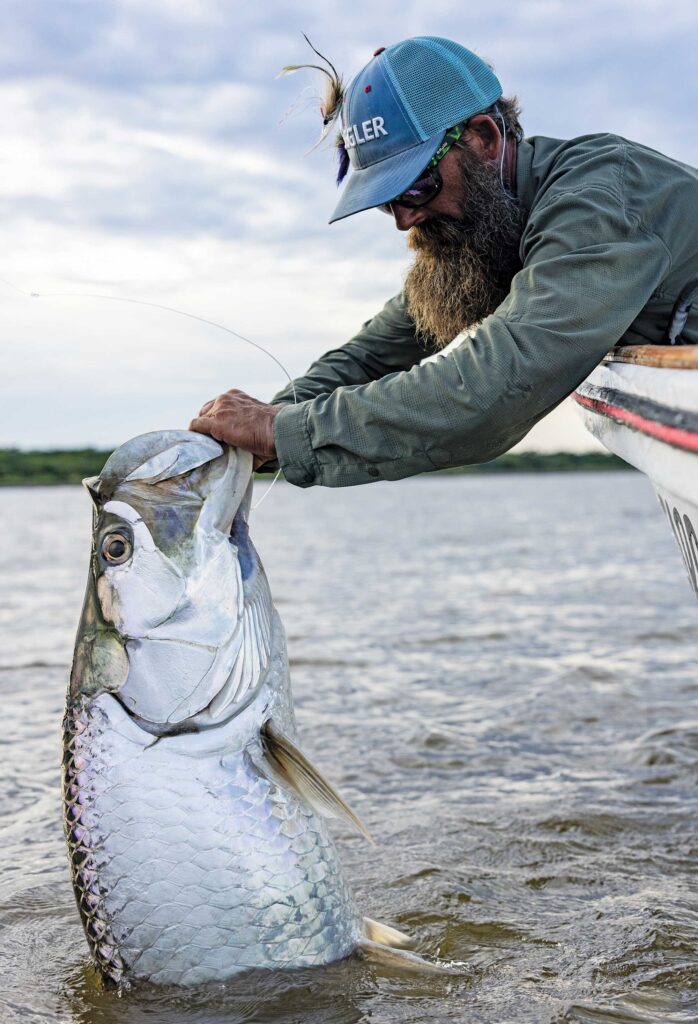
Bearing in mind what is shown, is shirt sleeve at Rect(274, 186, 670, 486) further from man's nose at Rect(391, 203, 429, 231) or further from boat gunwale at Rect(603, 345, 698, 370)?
man's nose at Rect(391, 203, 429, 231)

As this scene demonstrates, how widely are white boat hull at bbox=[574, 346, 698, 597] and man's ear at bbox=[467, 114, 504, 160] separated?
0.77 m

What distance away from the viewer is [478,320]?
3805 mm

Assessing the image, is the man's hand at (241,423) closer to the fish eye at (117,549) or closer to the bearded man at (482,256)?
the bearded man at (482,256)

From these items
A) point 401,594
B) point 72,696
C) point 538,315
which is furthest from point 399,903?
point 401,594

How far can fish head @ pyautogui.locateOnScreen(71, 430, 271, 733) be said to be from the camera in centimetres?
279

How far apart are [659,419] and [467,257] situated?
101 cm

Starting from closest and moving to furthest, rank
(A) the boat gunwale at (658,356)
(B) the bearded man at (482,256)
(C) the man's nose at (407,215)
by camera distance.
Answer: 1. (A) the boat gunwale at (658,356)
2. (B) the bearded man at (482,256)
3. (C) the man's nose at (407,215)

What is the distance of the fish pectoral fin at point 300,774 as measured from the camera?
9.44 ft

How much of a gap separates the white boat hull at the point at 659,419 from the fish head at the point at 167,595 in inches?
46.0

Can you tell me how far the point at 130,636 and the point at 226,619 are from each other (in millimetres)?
251

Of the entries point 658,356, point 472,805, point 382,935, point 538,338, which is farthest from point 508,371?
point 472,805

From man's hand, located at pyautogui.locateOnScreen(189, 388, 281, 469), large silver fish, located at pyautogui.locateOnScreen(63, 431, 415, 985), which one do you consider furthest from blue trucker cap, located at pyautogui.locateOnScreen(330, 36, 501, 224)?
large silver fish, located at pyautogui.locateOnScreen(63, 431, 415, 985)

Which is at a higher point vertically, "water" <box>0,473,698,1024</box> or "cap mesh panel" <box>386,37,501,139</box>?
"cap mesh panel" <box>386,37,501,139</box>

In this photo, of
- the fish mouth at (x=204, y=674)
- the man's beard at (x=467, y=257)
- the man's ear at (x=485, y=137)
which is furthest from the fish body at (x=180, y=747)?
the man's ear at (x=485, y=137)
